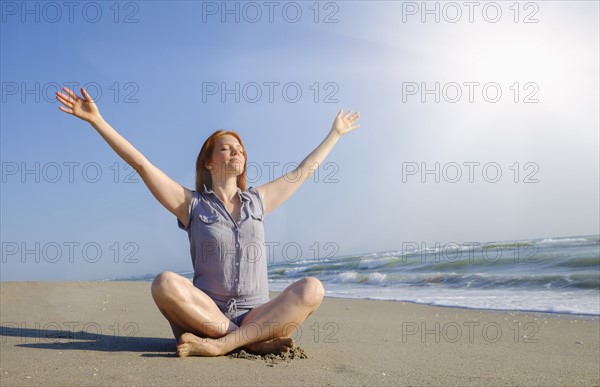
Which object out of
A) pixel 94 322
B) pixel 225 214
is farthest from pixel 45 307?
pixel 225 214

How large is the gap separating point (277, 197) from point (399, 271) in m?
10.6

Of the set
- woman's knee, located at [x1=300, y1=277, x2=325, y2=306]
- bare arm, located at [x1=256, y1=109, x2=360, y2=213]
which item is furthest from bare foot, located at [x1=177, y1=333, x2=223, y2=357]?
bare arm, located at [x1=256, y1=109, x2=360, y2=213]

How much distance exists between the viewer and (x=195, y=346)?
2.89 metres

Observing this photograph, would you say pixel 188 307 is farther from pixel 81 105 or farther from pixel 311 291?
pixel 81 105

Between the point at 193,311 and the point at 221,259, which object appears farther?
the point at 221,259

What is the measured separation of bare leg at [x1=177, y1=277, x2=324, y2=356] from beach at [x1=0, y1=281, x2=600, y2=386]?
0.16 meters

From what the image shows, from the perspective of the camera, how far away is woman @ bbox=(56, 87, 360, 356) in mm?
3027

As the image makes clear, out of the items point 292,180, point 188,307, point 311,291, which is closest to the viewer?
point 188,307

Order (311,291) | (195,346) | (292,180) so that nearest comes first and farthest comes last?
1. (195,346)
2. (311,291)
3. (292,180)

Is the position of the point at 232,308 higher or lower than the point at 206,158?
lower

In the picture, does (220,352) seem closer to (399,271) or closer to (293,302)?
(293,302)

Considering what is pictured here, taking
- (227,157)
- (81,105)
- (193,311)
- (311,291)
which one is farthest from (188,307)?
(81,105)

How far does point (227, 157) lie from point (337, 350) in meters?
1.38

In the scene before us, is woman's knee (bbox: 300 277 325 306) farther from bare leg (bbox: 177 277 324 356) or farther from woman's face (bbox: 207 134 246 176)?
woman's face (bbox: 207 134 246 176)
